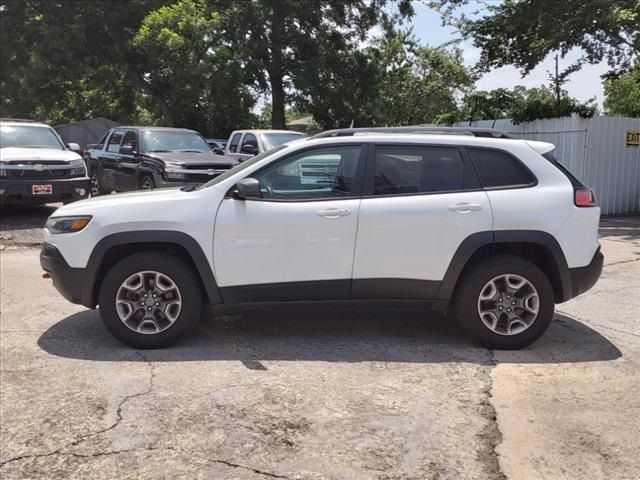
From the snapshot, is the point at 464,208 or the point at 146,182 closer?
the point at 464,208

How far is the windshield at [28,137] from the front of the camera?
11680 mm

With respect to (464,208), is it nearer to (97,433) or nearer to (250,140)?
(97,433)

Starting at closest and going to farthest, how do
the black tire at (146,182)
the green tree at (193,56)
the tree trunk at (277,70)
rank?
the black tire at (146,182), the green tree at (193,56), the tree trunk at (277,70)

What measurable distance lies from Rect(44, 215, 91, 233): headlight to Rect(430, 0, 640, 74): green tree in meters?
11.4

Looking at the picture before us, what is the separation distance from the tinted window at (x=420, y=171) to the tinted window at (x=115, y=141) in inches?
362

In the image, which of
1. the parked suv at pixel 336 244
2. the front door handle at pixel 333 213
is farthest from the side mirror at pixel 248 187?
the front door handle at pixel 333 213

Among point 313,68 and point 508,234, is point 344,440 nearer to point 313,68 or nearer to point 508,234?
point 508,234

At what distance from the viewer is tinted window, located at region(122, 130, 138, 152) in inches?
479

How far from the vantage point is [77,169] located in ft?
37.7

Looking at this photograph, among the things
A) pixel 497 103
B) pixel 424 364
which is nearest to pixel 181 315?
pixel 424 364

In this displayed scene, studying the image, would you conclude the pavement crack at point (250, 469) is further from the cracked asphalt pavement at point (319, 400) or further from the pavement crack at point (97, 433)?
the pavement crack at point (97, 433)

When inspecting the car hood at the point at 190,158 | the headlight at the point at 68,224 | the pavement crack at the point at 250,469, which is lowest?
the pavement crack at the point at 250,469

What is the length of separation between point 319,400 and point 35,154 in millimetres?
9190

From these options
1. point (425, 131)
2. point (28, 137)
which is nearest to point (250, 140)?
point (28, 137)
